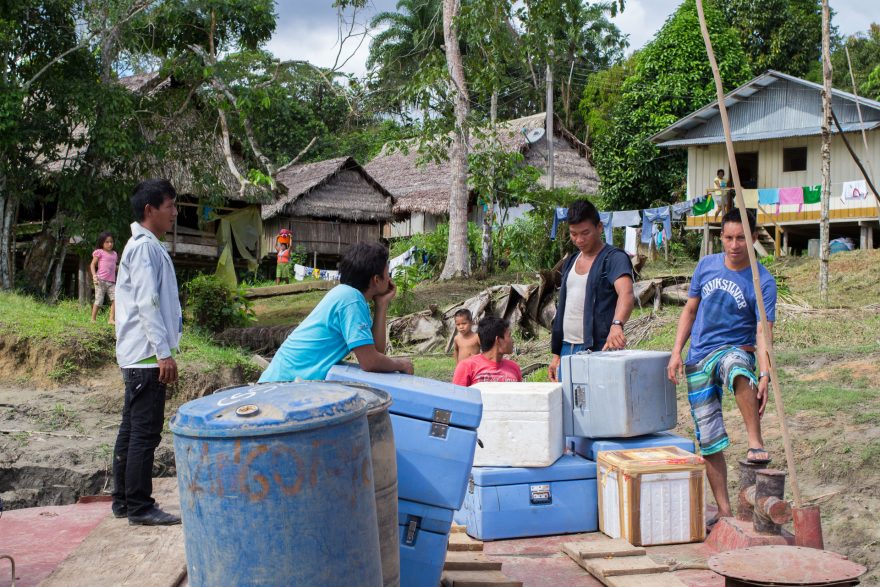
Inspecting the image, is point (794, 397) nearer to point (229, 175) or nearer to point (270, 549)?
point (270, 549)

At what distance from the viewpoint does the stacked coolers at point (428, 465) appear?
3533 millimetres

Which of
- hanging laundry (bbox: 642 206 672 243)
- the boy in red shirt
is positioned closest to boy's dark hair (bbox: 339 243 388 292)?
the boy in red shirt

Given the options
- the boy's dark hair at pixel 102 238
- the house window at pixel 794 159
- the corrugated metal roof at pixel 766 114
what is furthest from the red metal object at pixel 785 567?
the house window at pixel 794 159

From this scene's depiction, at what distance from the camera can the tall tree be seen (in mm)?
28094

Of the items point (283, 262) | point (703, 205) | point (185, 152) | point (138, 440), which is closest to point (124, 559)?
point (138, 440)

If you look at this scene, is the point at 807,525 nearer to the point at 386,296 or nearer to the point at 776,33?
the point at 386,296

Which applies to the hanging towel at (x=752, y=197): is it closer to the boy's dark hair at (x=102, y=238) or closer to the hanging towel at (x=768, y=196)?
the hanging towel at (x=768, y=196)

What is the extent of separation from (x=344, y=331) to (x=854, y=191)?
783 inches

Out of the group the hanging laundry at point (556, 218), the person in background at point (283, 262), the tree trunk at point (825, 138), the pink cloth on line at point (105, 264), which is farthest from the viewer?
the person in background at point (283, 262)

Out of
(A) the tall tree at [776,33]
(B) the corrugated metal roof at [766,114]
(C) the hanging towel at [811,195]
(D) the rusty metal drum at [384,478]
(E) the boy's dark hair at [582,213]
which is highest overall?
(A) the tall tree at [776,33]

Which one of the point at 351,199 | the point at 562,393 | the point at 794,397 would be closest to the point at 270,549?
the point at 562,393

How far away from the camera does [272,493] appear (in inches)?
104

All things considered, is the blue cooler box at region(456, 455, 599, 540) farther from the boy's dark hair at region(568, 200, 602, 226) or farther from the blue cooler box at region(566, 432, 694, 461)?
the boy's dark hair at region(568, 200, 602, 226)

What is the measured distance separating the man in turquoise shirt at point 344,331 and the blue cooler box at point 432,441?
8.7 inches
